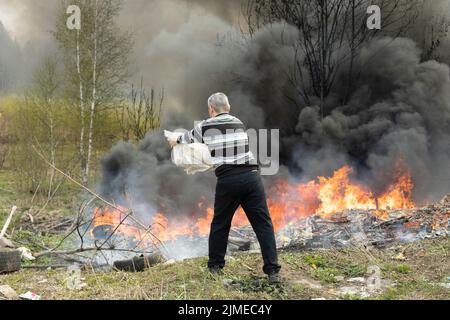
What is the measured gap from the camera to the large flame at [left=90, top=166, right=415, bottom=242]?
10809 millimetres

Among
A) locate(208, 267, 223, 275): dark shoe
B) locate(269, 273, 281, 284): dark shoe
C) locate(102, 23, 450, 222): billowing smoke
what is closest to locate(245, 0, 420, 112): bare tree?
locate(102, 23, 450, 222): billowing smoke

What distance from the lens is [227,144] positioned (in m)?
5.11

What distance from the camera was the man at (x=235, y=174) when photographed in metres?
5.07

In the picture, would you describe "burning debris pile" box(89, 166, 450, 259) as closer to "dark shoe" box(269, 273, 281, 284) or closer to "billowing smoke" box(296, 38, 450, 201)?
"billowing smoke" box(296, 38, 450, 201)

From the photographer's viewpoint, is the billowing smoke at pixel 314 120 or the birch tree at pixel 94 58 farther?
the birch tree at pixel 94 58

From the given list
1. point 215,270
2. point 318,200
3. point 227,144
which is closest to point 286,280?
point 215,270

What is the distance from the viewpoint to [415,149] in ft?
42.9

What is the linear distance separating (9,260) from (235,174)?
3.61 meters

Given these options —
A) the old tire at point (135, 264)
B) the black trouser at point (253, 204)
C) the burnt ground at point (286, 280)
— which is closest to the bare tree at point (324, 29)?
the burnt ground at point (286, 280)

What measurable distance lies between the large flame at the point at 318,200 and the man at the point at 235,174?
520cm

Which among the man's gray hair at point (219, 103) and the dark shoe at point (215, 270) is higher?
the man's gray hair at point (219, 103)

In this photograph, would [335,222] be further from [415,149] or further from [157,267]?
[415,149]

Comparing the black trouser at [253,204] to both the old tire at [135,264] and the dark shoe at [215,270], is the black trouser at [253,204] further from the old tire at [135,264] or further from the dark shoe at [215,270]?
the old tire at [135,264]

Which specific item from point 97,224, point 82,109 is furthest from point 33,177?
A: point 97,224
